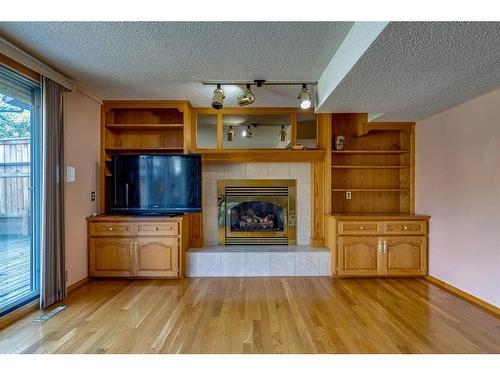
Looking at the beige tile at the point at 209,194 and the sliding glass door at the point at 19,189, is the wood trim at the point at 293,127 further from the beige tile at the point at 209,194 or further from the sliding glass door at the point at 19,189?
the sliding glass door at the point at 19,189

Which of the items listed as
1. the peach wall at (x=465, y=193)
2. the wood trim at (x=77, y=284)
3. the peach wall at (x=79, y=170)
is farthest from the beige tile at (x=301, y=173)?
the wood trim at (x=77, y=284)

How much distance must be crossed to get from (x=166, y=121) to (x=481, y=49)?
3606mm

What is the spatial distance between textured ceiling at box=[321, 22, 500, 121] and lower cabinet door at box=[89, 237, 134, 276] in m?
2.99

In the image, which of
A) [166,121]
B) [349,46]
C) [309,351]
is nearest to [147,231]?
[166,121]

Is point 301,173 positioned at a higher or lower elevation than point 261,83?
lower

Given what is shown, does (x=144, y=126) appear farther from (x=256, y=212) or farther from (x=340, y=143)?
(x=340, y=143)

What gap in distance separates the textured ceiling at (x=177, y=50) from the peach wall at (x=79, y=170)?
0.41 m

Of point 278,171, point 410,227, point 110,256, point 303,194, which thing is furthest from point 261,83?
point 110,256

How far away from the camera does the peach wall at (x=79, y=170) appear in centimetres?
323

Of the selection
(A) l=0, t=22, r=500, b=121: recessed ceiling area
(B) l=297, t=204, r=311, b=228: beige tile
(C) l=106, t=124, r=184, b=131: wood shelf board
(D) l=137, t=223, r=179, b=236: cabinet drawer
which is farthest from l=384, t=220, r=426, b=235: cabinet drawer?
(C) l=106, t=124, r=184, b=131: wood shelf board

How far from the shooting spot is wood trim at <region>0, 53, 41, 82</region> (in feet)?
7.65

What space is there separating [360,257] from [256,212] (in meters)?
1.61

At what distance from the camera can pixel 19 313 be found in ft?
8.36
